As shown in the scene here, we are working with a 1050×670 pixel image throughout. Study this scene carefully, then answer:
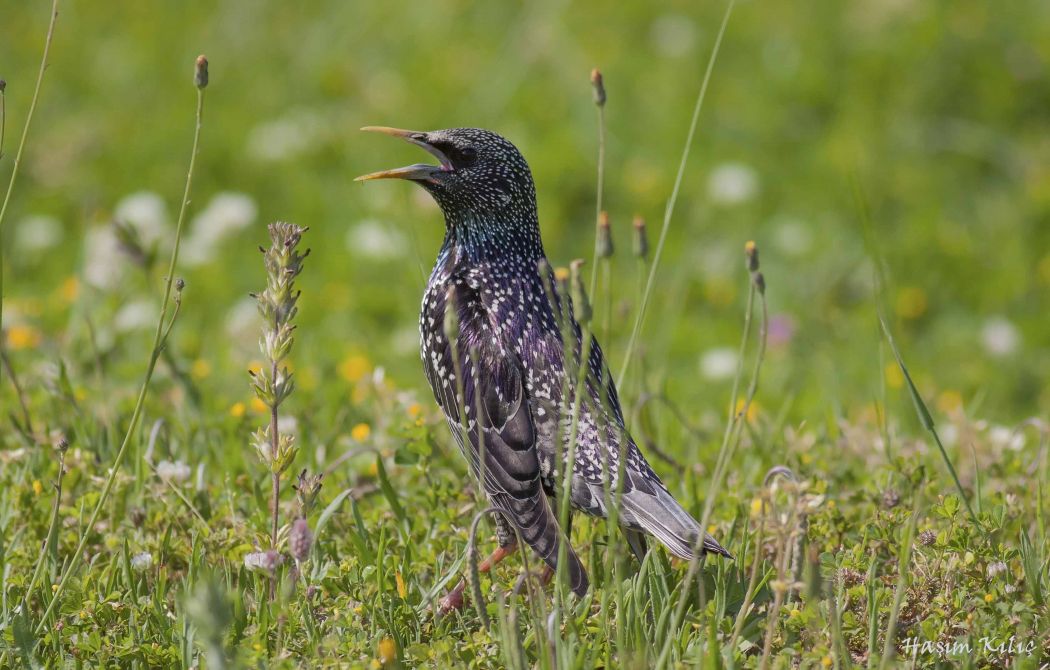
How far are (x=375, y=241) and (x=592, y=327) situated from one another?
294 cm

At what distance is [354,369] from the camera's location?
213 inches

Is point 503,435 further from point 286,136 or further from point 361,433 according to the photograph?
point 286,136

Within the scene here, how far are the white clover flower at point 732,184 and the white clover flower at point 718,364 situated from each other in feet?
4.67

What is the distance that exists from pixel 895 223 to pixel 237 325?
3.91 metres

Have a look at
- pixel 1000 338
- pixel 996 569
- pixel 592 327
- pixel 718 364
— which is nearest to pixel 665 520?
pixel 996 569

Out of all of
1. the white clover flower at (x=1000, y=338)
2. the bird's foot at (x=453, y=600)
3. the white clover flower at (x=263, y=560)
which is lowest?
the bird's foot at (x=453, y=600)

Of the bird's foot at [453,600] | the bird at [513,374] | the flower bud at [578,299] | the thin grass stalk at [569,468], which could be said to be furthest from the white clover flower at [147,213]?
the flower bud at [578,299]

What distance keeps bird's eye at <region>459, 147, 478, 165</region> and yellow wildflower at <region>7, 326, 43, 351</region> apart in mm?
2396

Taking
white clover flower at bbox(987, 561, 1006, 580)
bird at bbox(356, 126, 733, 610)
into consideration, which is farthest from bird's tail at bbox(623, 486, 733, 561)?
white clover flower at bbox(987, 561, 1006, 580)

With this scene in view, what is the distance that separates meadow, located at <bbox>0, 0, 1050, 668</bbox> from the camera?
3.08 metres

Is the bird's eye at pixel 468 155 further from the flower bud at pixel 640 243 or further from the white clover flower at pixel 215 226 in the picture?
the white clover flower at pixel 215 226

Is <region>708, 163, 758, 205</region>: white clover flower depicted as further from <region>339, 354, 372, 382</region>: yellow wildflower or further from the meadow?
<region>339, 354, 372, 382</region>: yellow wildflower

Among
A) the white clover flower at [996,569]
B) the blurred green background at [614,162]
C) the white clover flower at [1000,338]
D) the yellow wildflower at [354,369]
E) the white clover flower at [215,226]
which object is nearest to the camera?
the white clover flower at [996,569]

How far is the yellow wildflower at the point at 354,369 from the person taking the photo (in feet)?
17.6
